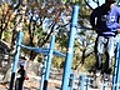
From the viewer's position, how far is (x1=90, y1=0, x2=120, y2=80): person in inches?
223

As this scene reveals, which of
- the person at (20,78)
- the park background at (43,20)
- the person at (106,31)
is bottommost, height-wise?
the person at (20,78)

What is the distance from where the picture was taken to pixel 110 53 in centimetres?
583

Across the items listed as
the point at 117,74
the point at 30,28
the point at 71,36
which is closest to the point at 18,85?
the point at 117,74

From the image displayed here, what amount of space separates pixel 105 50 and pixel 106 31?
31 centimetres

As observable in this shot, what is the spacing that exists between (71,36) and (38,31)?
95.6ft

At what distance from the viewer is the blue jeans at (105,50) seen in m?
5.76

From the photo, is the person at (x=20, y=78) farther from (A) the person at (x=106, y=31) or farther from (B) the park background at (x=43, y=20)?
(A) the person at (x=106, y=31)

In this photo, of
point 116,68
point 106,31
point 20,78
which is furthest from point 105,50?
point 20,78

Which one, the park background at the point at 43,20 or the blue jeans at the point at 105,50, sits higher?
the park background at the point at 43,20

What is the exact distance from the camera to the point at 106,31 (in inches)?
223

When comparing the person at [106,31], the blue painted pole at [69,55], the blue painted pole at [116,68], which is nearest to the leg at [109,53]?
the person at [106,31]

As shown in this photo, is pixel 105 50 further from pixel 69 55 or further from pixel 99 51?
pixel 69 55

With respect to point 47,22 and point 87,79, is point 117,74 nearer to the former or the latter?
point 87,79

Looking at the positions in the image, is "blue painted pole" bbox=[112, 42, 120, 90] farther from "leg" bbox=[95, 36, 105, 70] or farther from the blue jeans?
"leg" bbox=[95, 36, 105, 70]
